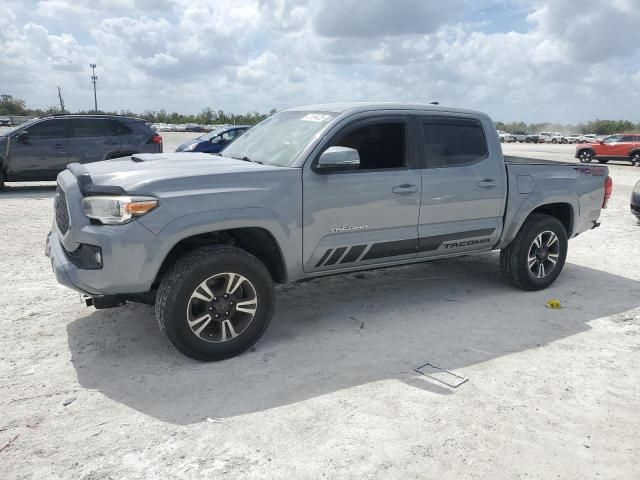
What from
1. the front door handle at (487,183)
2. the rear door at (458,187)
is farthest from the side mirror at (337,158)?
the front door handle at (487,183)

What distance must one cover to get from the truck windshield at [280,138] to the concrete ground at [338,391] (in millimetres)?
1427

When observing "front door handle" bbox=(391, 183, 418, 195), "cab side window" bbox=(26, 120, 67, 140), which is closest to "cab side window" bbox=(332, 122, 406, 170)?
"front door handle" bbox=(391, 183, 418, 195)

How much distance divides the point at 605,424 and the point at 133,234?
310 cm

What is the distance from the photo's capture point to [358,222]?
422 cm

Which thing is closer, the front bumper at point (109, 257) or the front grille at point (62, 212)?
the front bumper at point (109, 257)

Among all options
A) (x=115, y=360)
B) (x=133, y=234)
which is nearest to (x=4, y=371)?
(x=115, y=360)

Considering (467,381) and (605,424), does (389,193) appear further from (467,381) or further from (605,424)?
(605,424)

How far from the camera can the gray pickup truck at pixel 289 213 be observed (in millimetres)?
3436

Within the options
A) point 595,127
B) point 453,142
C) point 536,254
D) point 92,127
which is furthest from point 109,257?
point 595,127

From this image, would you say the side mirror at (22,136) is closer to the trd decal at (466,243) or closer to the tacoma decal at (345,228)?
the tacoma decal at (345,228)

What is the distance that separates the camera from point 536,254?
5.44 m

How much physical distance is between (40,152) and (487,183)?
9.97 meters

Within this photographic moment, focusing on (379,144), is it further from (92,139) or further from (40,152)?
(40,152)

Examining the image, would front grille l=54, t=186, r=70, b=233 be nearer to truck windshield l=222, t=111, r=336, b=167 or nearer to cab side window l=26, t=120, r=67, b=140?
truck windshield l=222, t=111, r=336, b=167
